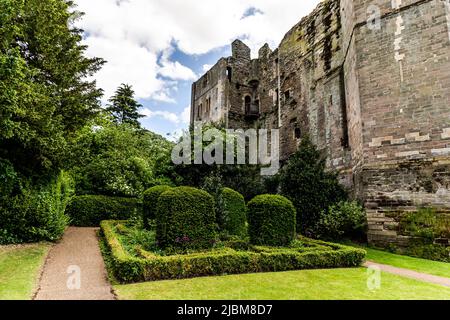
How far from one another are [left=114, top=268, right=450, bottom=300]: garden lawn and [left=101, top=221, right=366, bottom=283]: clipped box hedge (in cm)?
34

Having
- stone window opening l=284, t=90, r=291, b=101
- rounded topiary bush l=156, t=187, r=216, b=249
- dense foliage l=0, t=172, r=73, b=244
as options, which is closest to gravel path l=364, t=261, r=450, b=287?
rounded topiary bush l=156, t=187, r=216, b=249

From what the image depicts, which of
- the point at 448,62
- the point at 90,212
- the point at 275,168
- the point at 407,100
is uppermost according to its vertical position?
the point at 448,62

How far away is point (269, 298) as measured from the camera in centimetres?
548

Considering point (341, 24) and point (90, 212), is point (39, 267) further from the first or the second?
point (341, 24)

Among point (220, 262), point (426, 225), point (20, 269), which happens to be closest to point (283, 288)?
point (220, 262)

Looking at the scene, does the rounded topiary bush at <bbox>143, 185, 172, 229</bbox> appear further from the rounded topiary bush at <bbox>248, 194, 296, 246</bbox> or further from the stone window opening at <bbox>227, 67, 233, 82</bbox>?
the stone window opening at <bbox>227, 67, 233, 82</bbox>

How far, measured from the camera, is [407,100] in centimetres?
1239

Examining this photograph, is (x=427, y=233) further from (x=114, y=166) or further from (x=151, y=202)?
(x=114, y=166)

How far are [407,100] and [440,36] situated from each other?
270 centimetres

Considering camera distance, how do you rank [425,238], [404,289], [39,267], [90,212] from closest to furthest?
1. [404,289]
2. [39,267]
3. [425,238]
4. [90,212]

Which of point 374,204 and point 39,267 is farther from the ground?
point 374,204

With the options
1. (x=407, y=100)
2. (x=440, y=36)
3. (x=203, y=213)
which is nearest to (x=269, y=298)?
(x=203, y=213)

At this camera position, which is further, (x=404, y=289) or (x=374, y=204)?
(x=374, y=204)
